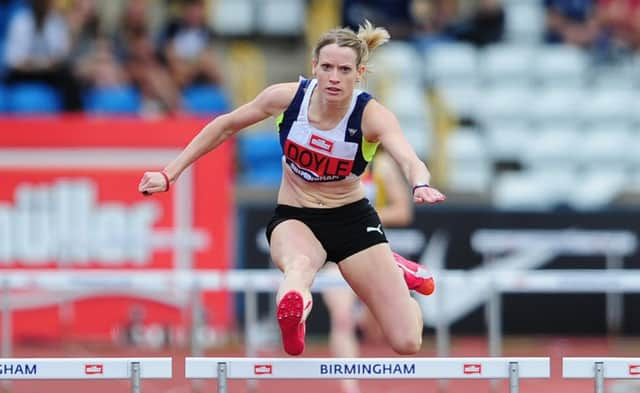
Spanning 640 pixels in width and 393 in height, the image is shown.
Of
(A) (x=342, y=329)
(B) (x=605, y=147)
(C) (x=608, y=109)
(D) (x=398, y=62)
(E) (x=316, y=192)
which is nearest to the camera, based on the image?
(E) (x=316, y=192)

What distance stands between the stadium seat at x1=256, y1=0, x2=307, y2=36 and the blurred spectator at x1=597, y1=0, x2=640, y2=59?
3.39 metres

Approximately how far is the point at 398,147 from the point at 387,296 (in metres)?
0.87

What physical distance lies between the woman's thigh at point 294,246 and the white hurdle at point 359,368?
2.18 ft

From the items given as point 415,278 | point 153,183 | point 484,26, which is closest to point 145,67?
point 484,26

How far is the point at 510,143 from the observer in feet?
51.4

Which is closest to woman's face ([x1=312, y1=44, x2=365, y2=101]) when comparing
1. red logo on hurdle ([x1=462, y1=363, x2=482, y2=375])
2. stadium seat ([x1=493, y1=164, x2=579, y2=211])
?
red logo on hurdle ([x1=462, y1=363, x2=482, y2=375])

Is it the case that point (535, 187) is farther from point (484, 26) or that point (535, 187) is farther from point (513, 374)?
point (513, 374)

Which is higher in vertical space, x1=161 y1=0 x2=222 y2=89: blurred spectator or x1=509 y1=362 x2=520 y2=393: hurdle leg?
x1=161 y1=0 x2=222 y2=89: blurred spectator

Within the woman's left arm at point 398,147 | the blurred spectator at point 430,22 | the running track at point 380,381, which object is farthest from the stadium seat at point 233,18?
the woman's left arm at point 398,147

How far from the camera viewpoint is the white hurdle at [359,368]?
685 cm

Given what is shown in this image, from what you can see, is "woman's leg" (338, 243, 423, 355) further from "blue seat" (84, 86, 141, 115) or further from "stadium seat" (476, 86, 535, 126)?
"stadium seat" (476, 86, 535, 126)

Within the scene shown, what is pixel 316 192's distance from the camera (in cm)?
778

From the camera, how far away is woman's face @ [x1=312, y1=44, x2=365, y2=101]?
7.39 metres

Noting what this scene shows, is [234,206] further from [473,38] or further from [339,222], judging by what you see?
[339,222]
